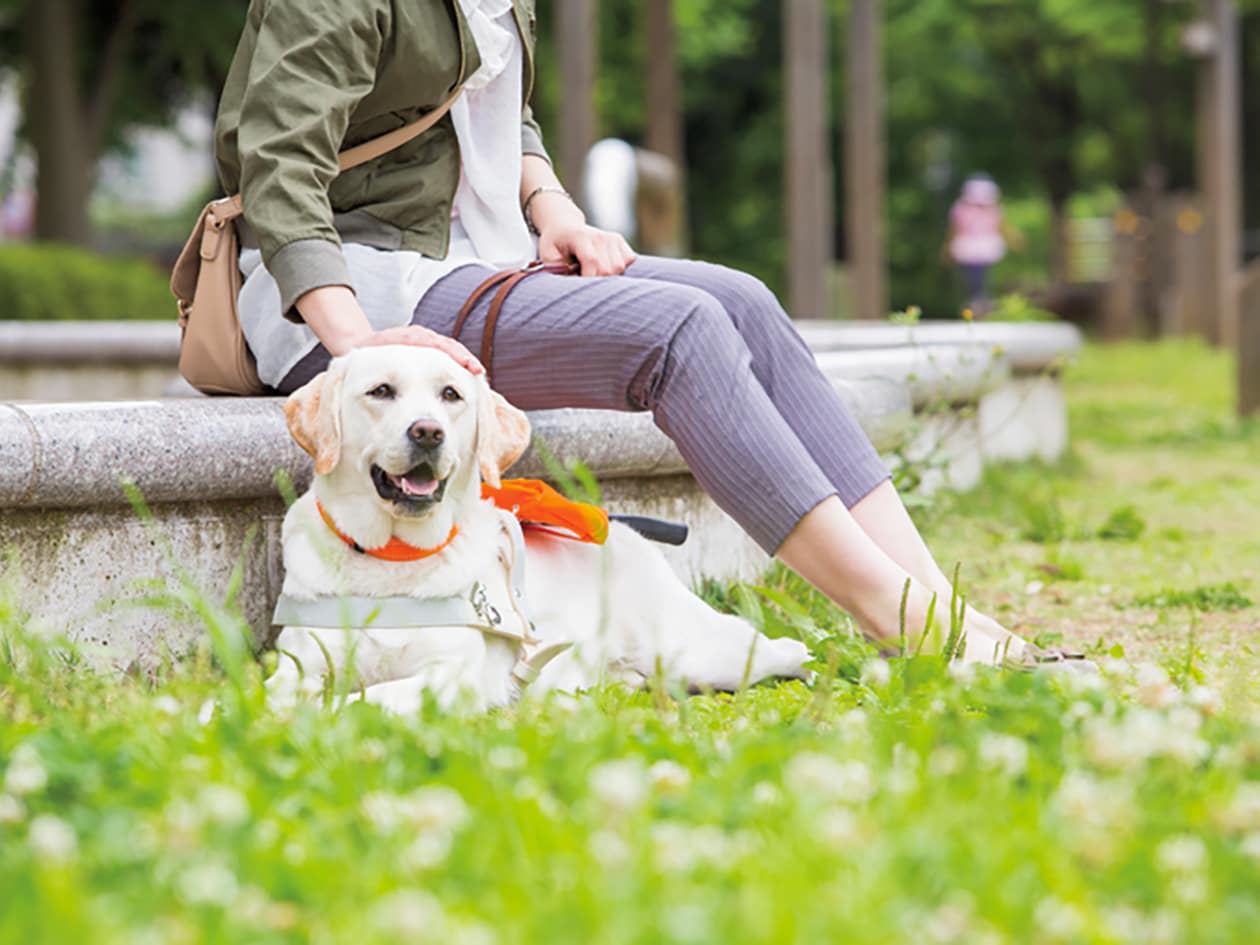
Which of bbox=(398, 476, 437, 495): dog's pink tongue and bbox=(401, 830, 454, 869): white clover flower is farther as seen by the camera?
bbox=(398, 476, 437, 495): dog's pink tongue

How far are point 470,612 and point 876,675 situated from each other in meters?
0.73

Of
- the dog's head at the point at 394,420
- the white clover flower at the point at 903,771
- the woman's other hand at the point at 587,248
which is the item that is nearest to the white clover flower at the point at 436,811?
the white clover flower at the point at 903,771

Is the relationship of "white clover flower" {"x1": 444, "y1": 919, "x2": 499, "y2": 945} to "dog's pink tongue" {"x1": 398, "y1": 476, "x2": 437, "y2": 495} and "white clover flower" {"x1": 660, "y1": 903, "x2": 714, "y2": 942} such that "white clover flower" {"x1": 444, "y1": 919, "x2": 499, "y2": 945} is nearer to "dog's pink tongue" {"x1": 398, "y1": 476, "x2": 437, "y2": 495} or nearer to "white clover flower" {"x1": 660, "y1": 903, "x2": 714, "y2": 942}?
"white clover flower" {"x1": 660, "y1": 903, "x2": 714, "y2": 942}

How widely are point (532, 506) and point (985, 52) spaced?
28.0 meters

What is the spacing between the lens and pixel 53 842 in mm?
1801

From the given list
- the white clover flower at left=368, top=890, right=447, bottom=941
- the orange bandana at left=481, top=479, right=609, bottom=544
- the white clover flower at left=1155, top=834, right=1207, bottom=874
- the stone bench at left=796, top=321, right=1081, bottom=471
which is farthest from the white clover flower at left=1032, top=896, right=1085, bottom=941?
the stone bench at left=796, top=321, right=1081, bottom=471

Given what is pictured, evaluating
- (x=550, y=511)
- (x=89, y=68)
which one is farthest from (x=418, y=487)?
(x=89, y=68)

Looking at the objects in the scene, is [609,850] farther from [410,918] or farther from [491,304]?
[491,304]

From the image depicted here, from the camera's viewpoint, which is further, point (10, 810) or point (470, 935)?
point (10, 810)

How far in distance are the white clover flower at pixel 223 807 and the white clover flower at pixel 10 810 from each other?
0.79ft

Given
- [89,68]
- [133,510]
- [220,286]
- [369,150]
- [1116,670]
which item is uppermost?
[89,68]

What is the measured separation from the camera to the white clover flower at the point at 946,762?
2.15m

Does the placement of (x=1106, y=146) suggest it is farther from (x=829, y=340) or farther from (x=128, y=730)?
(x=128, y=730)

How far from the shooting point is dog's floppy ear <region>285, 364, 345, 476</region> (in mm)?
3090
